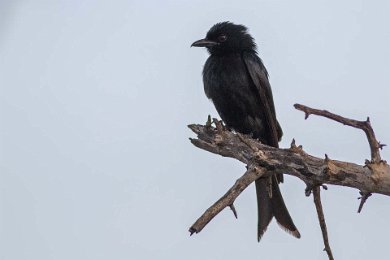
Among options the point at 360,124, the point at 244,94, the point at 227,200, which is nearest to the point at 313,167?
the point at 360,124

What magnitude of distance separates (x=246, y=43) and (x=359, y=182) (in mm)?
3448

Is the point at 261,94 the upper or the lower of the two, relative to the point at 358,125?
upper

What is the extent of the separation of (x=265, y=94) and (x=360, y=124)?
9.07ft

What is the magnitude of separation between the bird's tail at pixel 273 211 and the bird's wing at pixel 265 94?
614 millimetres

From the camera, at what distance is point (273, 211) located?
6.39m

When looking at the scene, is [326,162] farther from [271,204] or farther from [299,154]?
[271,204]

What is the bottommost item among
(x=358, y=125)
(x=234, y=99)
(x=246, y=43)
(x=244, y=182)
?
(x=244, y=182)

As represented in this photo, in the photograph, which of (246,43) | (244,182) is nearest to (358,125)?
(244,182)

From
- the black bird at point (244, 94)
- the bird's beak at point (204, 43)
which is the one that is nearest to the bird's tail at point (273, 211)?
the black bird at point (244, 94)

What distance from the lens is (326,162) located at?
492 cm

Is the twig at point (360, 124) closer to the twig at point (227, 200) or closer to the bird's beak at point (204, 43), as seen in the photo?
the twig at point (227, 200)

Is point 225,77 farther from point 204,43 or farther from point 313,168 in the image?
point 313,168

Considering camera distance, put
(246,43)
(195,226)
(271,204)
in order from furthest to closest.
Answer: (246,43)
(271,204)
(195,226)

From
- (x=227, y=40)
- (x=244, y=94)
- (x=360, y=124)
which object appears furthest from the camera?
(x=227, y=40)
